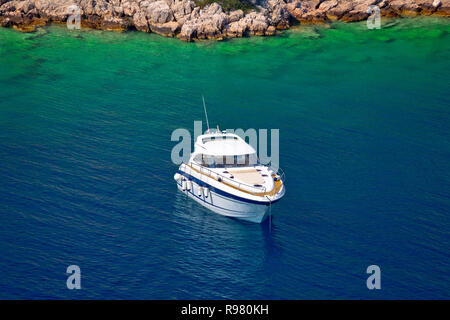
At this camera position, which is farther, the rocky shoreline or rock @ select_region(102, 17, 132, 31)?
rock @ select_region(102, 17, 132, 31)

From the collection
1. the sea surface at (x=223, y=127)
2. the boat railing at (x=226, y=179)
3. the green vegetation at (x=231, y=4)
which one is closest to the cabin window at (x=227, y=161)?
the boat railing at (x=226, y=179)

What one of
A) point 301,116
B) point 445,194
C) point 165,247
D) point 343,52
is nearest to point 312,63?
point 343,52

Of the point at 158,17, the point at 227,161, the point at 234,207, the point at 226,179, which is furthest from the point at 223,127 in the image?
the point at 158,17

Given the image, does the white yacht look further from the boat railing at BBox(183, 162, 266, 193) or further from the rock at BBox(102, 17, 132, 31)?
the rock at BBox(102, 17, 132, 31)

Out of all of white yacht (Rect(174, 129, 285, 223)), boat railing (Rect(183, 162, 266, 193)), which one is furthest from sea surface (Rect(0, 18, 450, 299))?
boat railing (Rect(183, 162, 266, 193))

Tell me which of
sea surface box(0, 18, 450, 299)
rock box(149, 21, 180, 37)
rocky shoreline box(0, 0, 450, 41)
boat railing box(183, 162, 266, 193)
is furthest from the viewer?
rocky shoreline box(0, 0, 450, 41)

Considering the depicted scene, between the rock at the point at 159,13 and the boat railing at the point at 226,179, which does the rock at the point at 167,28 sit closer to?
the rock at the point at 159,13

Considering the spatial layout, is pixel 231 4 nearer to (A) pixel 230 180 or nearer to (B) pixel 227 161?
(B) pixel 227 161

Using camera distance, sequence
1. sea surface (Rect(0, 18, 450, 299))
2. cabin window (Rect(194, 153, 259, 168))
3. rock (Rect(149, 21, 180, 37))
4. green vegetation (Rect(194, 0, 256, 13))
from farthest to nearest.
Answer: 1. green vegetation (Rect(194, 0, 256, 13))
2. rock (Rect(149, 21, 180, 37))
3. cabin window (Rect(194, 153, 259, 168))
4. sea surface (Rect(0, 18, 450, 299))
